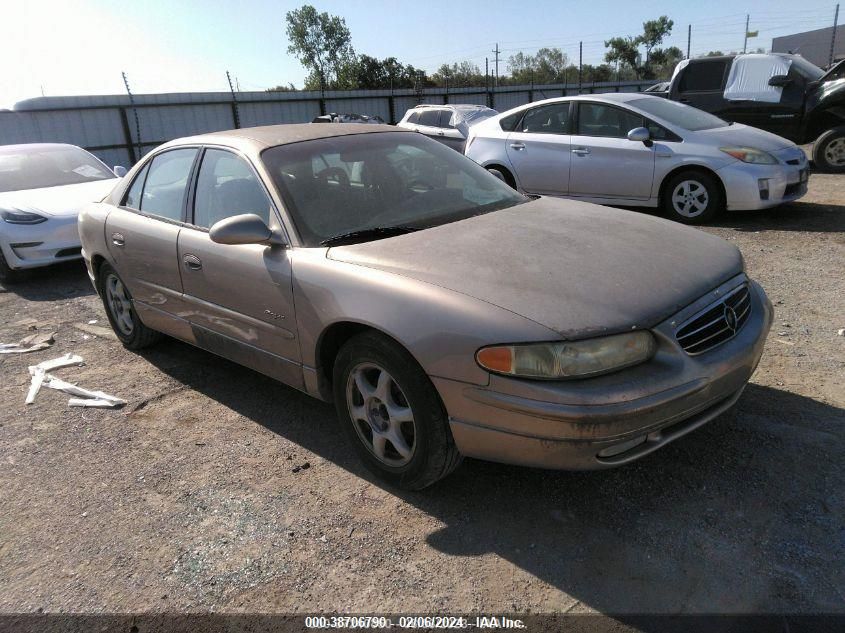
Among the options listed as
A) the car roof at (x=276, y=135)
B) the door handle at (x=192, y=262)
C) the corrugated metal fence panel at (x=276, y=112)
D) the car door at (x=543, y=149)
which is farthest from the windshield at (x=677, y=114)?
the corrugated metal fence panel at (x=276, y=112)

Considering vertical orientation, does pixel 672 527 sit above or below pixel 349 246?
below

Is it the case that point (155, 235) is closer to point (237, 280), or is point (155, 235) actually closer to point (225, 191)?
point (225, 191)

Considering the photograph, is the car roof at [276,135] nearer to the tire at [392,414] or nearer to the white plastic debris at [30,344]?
the tire at [392,414]

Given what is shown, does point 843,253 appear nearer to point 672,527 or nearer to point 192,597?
point 672,527

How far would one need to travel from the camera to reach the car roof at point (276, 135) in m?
3.67

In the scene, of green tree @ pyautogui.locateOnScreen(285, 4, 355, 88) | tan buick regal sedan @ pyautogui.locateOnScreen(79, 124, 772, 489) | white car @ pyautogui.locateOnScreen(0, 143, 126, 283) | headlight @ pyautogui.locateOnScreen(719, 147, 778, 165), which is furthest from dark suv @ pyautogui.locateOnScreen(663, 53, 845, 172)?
green tree @ pyautogui.locateOnScreen(285, 4, 355, 88)

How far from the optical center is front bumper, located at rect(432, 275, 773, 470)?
7.66ft

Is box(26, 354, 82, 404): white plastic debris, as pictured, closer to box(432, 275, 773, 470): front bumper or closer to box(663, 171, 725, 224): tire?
box(432, 275, 773, 470): front bumper

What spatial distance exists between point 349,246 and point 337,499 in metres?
1.17

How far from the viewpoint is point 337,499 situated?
296 cm

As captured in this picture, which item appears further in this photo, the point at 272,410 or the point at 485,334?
the point at 272,410

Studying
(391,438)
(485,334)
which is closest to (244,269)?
(391,438)

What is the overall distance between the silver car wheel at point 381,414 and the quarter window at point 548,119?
632 cm

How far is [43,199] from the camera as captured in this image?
757cm
